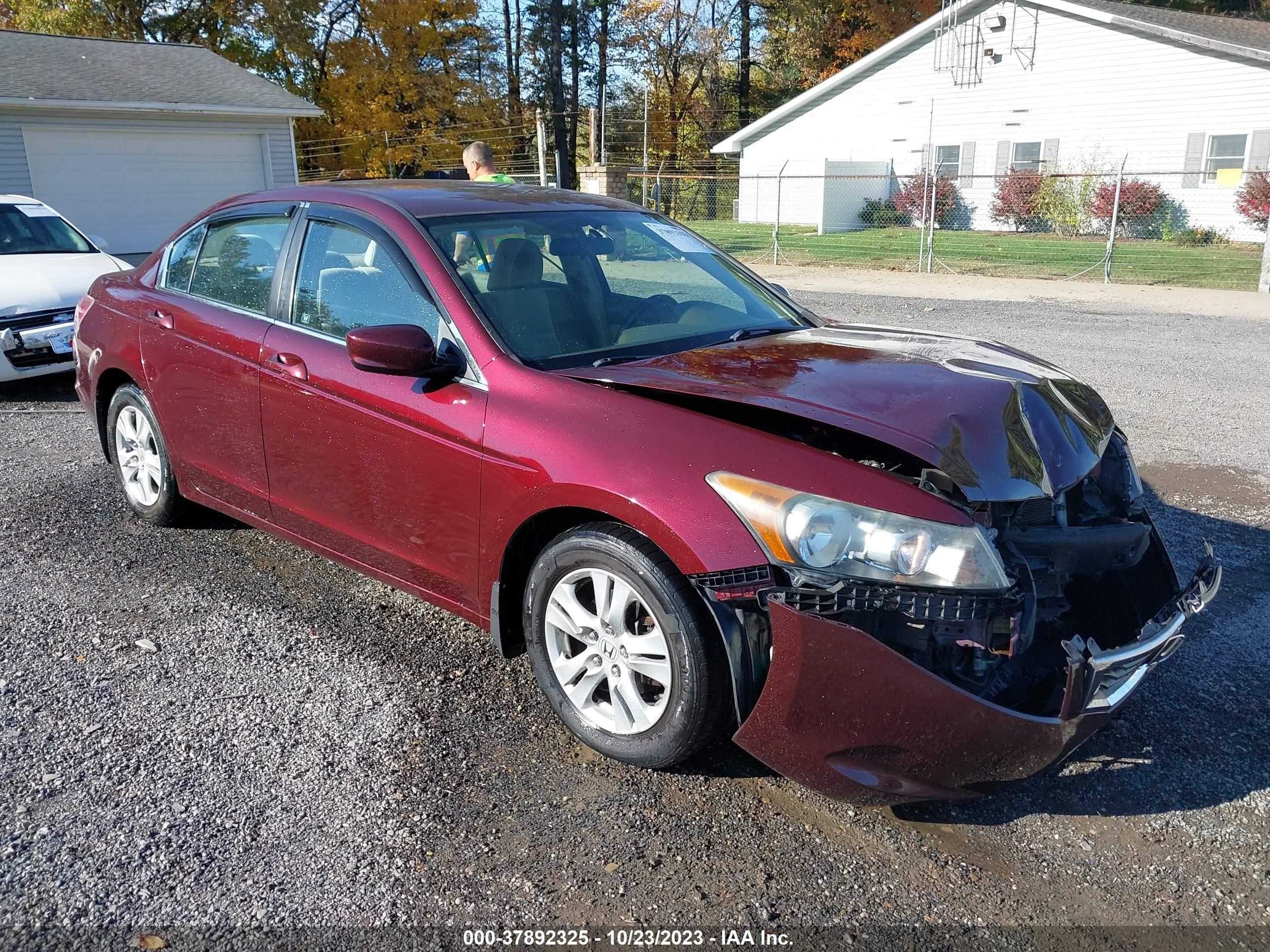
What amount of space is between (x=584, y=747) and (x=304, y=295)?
2.06 m

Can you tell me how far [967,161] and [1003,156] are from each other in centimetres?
109

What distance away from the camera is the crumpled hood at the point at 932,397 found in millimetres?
2795

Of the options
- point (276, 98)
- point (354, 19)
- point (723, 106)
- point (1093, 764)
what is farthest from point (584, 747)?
point (723, 106)

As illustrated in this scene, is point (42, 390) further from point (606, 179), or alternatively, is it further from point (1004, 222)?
point (1004, 222)

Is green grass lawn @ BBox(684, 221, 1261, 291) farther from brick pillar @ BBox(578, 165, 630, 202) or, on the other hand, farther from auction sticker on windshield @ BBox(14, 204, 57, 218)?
auction sticker on windshield @ BBox(14, 204, 57, 218)

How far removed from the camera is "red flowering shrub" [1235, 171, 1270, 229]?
74.1 ft

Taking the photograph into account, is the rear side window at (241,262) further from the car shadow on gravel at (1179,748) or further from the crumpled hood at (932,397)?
the car shadow on gravel at (1179,748)

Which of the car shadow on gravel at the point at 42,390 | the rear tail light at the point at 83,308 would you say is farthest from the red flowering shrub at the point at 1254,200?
the rear tail light at the point at 83,308

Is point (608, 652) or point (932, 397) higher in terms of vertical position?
point (932, 397)

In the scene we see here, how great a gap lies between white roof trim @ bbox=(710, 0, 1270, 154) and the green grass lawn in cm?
449

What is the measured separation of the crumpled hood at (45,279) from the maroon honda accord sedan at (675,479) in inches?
159

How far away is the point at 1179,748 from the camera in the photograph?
3.21 meters

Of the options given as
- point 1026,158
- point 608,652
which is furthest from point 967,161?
point 608,652

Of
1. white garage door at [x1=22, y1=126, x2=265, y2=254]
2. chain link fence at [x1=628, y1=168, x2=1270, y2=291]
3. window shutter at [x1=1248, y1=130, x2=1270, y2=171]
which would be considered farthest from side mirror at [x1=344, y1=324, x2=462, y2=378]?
window shutter at [x1=1248, y1=130, x2=1270, y2=171]
